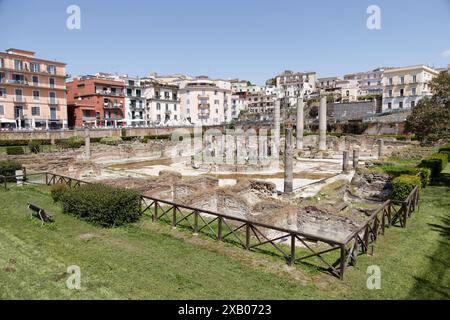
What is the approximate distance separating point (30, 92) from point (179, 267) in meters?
54.0

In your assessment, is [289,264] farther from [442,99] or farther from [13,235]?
[442,99]

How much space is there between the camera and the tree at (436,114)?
60.2 ft

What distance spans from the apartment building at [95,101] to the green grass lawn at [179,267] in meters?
52.9

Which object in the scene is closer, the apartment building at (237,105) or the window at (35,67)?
the window at (35,67)

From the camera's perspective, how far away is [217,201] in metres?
16.0

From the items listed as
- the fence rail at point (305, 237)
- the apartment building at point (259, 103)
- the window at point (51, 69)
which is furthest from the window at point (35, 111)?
the apartment building at point (259, 103)

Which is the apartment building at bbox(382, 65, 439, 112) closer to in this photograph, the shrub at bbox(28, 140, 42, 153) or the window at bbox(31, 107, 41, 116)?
the shrub at bbox(28, 140, 42, 153)

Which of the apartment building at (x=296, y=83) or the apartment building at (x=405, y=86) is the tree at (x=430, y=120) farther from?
the apartment building at (x=296, y=83)

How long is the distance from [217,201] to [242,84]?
119 meters

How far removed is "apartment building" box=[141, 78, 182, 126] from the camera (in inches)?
2970

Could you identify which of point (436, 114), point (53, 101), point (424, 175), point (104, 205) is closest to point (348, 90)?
point (53, 101)

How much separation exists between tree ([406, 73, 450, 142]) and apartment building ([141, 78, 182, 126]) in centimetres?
5773

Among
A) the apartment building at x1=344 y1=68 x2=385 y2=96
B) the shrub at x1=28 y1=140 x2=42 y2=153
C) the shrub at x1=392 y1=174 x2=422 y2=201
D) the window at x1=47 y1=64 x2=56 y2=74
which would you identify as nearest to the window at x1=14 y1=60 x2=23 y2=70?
the window at x1=47 y1=64 x2=56 y2=74

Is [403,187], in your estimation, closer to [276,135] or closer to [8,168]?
[8,168]
